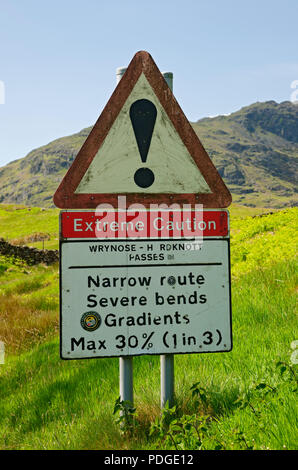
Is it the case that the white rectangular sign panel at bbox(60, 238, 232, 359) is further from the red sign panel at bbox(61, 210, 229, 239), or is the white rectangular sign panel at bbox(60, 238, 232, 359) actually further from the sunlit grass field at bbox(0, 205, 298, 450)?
the sunlit grass field at bbox(0, 205, 298, 450)

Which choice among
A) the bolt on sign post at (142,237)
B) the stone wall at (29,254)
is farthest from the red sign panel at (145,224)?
the stone wall at (29,254)

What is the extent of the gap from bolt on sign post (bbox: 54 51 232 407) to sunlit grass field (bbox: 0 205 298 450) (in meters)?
0.37

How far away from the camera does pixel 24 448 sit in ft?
9.40

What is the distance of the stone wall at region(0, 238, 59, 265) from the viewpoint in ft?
82.1

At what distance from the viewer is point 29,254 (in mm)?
25219

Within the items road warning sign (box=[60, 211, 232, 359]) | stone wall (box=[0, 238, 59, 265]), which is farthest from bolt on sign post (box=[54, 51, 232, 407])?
stone wall (box=[0, 238, 59, 265])

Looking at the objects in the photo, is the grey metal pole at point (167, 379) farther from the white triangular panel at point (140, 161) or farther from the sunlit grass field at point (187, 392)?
the white triangular panel at point (140, 161)

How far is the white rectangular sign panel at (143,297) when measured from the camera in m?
2.48

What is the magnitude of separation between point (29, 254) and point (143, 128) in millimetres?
23947

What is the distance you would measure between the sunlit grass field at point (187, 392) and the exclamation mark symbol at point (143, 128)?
136 cm

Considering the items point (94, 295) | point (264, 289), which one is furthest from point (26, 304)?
point (94, 295)

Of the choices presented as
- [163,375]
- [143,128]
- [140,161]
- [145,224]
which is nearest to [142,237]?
[145,224]
